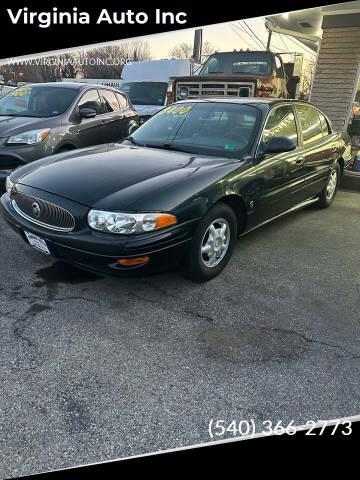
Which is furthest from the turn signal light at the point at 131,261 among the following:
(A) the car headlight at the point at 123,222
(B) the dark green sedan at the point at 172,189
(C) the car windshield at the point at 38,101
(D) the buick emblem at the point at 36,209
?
(C) the car windshield at the point at 38,101

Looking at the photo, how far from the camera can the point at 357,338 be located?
2.84m

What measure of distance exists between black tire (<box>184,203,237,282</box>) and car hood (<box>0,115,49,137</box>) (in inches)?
133

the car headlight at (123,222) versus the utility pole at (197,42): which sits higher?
the utility pole at (197,42)

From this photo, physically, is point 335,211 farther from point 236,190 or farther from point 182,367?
point 182,367

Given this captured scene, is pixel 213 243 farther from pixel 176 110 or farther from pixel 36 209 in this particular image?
pixel 176 110

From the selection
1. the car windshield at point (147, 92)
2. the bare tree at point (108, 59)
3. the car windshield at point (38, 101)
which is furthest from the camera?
the bare tree at point (108, 59)

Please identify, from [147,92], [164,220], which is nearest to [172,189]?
[164,220]

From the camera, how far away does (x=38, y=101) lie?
6.24 metres

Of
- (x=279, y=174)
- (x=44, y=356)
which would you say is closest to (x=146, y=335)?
(x=44, y=356)

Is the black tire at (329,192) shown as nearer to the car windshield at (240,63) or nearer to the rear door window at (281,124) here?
the rear door window at (281,124)

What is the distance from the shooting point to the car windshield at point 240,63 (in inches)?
379

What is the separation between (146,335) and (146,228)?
29.6 inches

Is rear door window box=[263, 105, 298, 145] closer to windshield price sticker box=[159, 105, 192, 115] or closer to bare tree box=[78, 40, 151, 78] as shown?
windshield price sticker box=[159, 105, 192, 115]

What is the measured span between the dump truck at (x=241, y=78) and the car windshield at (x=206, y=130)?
435 cm
